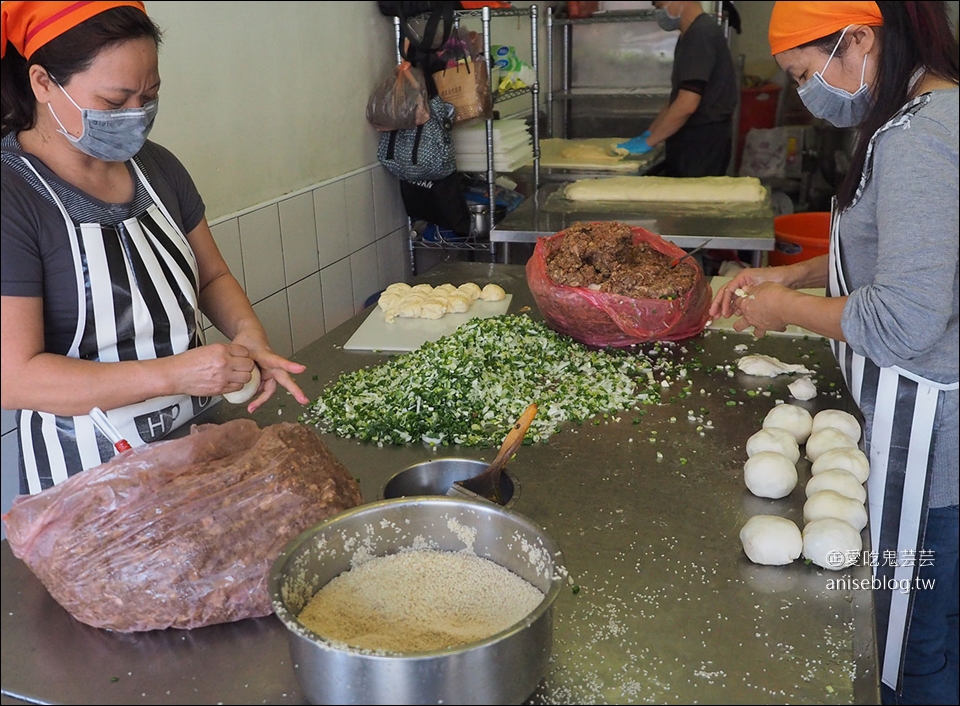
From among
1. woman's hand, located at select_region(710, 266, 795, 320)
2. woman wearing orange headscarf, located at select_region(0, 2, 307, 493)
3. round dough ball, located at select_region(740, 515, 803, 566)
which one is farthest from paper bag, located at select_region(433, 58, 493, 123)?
round dough ball, located at select_region(740, 515, 803, 566)

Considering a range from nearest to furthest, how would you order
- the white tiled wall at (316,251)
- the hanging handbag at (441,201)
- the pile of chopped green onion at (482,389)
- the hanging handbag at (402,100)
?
1. the pile of chopped green onion at (482,389)
2. the white tiled wall at (316,251)
3. the hanging handbag at (402,100)
4. the hanging handbag at (441,201)

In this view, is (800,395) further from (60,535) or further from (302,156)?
(302,156)

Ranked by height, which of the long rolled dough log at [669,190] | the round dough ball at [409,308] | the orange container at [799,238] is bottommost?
the orange container at [799,238]

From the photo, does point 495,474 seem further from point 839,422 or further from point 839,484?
point 839,422

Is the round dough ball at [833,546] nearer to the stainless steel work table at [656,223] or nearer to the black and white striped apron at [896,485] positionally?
the black and white striped apron at [896,485]

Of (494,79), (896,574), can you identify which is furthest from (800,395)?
(494,79)

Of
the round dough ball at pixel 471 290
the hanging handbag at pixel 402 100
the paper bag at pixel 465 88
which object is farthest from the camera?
the paper bag at pixel 465 88

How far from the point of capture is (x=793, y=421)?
62.6 inches

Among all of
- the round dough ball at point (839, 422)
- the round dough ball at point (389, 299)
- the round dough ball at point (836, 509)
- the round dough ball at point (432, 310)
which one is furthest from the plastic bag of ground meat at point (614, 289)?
the round dough ball at point (836, 509)

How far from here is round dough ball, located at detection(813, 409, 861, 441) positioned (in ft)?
5.14

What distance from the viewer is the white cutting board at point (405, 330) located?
2.14 m

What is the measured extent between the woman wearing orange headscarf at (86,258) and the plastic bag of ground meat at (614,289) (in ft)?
2.67

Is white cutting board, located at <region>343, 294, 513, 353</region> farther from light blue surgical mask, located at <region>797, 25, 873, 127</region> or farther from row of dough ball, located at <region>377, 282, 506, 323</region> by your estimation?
light blue surgical mask, located at <region>797, 25, 873, 127</region>

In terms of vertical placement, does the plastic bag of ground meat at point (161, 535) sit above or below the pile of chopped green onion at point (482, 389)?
above
